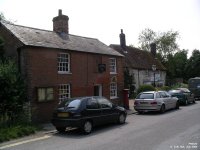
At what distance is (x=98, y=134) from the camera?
467 inches

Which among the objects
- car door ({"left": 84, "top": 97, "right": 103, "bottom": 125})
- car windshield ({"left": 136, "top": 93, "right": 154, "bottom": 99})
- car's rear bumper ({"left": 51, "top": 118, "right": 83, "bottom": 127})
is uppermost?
car windshield ({"left": 136, "top": 93, "right": 154, "bottom": 99})

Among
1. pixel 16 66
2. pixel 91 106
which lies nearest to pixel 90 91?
pixel 16 66

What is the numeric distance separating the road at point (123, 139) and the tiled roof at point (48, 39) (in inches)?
268

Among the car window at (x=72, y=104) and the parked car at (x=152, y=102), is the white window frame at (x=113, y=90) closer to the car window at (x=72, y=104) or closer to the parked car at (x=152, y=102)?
the parked car at (x=152, y=102)

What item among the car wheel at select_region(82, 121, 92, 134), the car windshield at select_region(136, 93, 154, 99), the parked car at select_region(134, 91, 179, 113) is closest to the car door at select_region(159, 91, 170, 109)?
the parked car at select_region(134, 91, 179, 113)

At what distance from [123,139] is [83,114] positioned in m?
2.35

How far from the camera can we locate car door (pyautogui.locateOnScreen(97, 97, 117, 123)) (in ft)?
43.4

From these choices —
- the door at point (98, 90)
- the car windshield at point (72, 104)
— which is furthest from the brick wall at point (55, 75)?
the car windshield at point (72, 104)

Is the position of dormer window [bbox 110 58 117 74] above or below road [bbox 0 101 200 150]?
above

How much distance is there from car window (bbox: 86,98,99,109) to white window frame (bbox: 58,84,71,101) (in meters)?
5.46

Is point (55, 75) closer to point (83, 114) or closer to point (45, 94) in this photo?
point (45, 94)

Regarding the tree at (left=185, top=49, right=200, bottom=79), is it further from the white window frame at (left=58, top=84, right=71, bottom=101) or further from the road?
the road

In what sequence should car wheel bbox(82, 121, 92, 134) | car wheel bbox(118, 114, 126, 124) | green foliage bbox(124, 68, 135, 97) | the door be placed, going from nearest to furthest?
car wheel bbox(82, 121, 92, 134)
car wheel bbox(118, 114, 126, 124)
the door
green foliage bbox(124, 68, 135, 97)

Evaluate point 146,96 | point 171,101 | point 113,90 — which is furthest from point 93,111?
point 113,90
